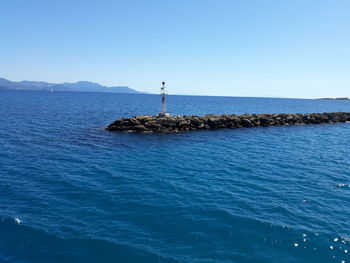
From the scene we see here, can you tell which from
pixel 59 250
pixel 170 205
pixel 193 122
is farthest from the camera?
pixel 193 122

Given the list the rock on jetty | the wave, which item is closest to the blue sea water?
the wave

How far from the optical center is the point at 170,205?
16.9 metres

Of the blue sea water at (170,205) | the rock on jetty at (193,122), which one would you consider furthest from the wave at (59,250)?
the rock on jetty at (193,122)

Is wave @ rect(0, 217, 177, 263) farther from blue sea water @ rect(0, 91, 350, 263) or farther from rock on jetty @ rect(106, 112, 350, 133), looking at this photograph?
rock on jetty @ rect(106, 112, 350, 133)

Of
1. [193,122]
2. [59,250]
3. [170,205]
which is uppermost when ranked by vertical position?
[193,122]

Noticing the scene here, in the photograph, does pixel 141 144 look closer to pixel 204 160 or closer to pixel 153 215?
pixel 204 160

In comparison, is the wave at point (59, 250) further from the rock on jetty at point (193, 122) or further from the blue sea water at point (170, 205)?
the rock on jetty at point (193, 122)

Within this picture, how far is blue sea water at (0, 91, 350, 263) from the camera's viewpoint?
1237 cm

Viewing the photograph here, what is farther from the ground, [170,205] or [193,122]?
[193,122]

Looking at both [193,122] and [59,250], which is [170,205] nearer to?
[59,250]

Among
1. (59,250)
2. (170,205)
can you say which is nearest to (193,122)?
(170,205)

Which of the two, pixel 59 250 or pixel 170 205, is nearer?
pixel 59 250

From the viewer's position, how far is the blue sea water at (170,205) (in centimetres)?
1237

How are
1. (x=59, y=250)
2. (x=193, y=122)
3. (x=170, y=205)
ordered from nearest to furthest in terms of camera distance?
(x=59, y=250) → (x=170, y=205) → (x=193, y=122)
